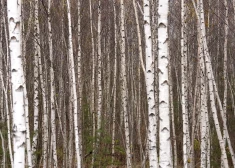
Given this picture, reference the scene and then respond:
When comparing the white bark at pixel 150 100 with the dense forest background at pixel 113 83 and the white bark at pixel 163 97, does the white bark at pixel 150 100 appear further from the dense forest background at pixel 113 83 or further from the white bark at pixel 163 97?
the white bark at pixel 163 97

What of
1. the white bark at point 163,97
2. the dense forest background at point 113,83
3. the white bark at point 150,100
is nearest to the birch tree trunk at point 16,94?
the dense forest background at point 113,83

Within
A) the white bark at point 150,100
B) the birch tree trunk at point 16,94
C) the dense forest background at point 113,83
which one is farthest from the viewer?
the dense forest background at point 113,83

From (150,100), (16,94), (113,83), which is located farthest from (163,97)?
(113,83)

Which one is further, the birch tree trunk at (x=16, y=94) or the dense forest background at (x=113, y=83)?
the dense forest background at (x=113, y=83)

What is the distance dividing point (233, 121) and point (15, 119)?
39.5 ft

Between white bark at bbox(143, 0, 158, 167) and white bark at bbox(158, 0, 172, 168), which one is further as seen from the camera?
white bark at bbox(143, 0, 158, 167)

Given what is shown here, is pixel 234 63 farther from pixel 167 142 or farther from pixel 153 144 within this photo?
pixel 167 142

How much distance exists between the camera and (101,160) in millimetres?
10078

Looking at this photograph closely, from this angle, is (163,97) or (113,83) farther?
(113,83)

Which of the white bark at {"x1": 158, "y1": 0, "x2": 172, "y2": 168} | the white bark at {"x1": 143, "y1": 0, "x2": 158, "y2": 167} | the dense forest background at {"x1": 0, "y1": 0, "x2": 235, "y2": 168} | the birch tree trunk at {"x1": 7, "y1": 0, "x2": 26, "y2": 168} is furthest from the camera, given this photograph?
the dense forest background at {"x1": 0, "y1": 0, "x2": 235, "y2": 168}

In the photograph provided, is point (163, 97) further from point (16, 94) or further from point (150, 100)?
point (16, 94)

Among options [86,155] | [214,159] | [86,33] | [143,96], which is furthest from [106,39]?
[214,159]

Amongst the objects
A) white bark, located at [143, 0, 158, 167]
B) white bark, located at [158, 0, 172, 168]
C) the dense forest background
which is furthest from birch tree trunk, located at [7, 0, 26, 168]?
white bark, located at [143, 0, 158, 167]

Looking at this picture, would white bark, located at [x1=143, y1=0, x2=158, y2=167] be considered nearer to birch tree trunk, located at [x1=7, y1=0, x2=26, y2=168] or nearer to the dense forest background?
the dense forest background
